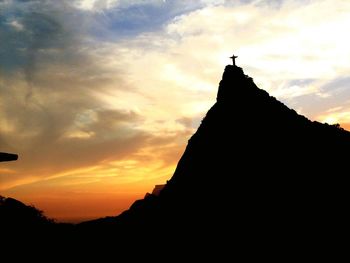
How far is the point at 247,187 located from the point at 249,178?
116cm

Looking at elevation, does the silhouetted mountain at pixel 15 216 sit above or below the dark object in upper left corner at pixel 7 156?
below

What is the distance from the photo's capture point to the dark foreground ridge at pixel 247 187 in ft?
98.0

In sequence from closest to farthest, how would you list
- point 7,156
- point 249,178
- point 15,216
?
1. point 7,156
2. point 15,216
3. point 249,178

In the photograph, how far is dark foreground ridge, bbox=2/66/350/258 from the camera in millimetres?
29859

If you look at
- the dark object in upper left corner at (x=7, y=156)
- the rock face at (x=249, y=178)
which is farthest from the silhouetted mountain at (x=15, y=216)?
the rock face at (x=249, y=178)

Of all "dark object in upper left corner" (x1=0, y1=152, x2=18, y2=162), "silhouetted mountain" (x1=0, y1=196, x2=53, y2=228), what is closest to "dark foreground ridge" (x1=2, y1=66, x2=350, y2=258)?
"silhouetted mountain" (x1=0, y1=196, x2=53, y2=228)

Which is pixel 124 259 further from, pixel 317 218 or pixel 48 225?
pixel 317 218

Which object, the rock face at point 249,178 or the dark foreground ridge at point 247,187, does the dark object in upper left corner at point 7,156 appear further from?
the rock face at point 249,178

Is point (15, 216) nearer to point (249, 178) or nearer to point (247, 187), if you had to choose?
point (247, 187)

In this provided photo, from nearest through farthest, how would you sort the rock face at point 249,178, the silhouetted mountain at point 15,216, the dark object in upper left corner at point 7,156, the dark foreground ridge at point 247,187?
the dark object in upper left corner at point 7,156, the silhouetted mountain at point 15,216, the dark foreground ridge at point 247,187, the rock face at point 249,178

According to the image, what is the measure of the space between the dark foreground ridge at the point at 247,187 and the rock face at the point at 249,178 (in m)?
0.10

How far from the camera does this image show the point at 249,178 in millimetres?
35156

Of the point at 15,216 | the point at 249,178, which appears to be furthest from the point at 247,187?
the point at 15,216

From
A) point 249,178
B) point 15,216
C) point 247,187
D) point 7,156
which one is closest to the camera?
point 7,156
